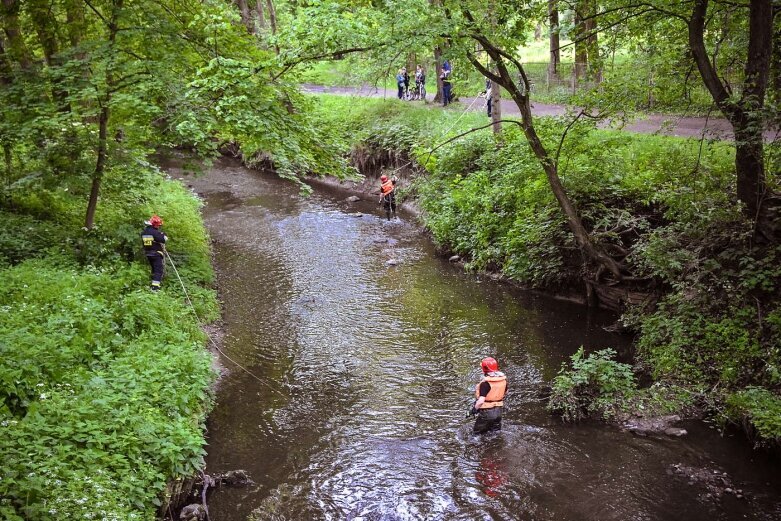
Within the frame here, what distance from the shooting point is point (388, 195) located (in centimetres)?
2369

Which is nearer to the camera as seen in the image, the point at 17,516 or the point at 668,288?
the point at 17,516

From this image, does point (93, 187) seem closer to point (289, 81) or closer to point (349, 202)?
point (289, 81)

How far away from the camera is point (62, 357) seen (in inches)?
317

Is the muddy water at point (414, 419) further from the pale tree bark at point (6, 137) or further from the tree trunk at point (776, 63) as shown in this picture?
the tree trunk at point (776, 63)

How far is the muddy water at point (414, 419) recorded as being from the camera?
8258 mm

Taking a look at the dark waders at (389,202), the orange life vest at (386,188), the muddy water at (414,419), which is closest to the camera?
the muddy water at (414,419)

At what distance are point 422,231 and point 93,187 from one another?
11.9 meters

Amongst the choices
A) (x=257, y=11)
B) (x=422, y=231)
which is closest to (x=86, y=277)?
(x=422, y=231)

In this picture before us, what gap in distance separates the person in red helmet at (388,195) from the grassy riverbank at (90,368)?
9856 millimetres

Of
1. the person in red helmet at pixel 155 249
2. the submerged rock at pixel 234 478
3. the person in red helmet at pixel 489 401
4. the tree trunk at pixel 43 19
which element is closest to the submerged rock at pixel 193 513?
the submerged rock at pixel 234 478

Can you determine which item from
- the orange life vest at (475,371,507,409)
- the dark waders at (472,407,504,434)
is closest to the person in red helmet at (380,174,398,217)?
the orange life vest at (475,371,507,409)

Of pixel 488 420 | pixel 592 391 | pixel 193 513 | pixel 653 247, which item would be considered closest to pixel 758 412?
pixel 592 391

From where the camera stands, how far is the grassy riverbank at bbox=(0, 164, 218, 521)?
242 inches

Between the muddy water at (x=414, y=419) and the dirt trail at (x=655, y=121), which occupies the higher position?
the dirt trail at (x=655, y=121)
